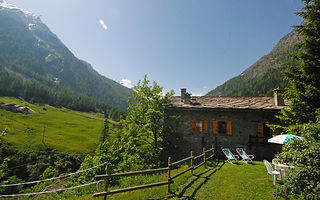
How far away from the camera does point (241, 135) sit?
1312 centimetres

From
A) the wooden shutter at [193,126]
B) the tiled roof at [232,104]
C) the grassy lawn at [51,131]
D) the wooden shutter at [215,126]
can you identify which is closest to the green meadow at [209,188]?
the wooden shutter at [215,126]

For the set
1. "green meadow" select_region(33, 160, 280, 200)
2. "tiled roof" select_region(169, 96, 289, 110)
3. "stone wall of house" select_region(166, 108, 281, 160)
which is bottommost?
"green meadow" select_region(33, 160, 280, 200)

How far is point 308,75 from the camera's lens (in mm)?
8656

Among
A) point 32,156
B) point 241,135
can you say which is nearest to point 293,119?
point 241,135

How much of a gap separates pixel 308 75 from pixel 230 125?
248 inches

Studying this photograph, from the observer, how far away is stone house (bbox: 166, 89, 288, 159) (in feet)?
41.7

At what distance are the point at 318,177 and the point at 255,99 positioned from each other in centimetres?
1330

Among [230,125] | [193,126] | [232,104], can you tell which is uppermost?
[232,104]

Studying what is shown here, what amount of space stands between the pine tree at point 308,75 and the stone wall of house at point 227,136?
3.94 m

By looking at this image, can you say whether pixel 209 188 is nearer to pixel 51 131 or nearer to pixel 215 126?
pixel 215 126

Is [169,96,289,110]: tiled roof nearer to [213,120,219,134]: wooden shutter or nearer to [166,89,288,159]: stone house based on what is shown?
[166,89,288,159]: stone house

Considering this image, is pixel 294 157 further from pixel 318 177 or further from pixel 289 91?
pixel 289 91

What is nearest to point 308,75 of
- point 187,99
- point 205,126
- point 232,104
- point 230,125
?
point 232,104

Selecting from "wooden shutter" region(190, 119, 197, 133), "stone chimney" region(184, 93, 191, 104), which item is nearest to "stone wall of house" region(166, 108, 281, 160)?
"wooden shutter" region(190, 119, 197, 133)
